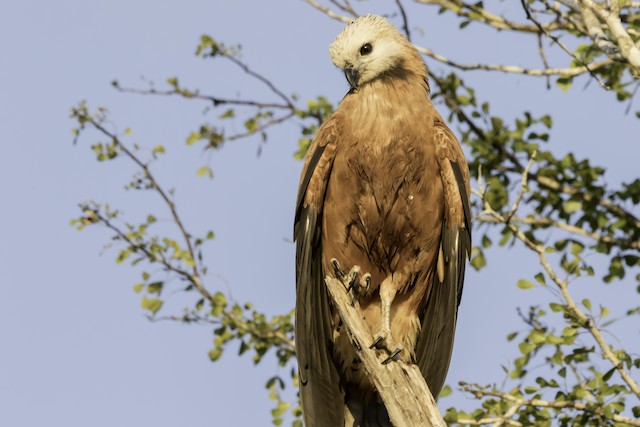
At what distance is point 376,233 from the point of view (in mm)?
6277

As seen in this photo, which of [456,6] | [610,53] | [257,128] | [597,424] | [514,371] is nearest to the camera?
[610,53]

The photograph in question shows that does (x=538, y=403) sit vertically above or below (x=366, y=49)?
below

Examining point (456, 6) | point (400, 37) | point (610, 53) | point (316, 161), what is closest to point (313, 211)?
point (316, 161)

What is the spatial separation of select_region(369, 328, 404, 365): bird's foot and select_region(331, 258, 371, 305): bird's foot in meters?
0.28

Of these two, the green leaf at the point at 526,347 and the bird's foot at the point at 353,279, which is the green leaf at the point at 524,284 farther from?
the bird's foot at the point at 353,279

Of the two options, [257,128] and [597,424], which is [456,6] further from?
[597,424]

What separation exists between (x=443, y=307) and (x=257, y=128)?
3.30 metres

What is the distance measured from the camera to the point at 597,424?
6793mm

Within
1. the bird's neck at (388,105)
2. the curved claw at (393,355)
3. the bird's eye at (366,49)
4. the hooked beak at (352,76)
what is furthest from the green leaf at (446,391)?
the bird's eye at (366,49)

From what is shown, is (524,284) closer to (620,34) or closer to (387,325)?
(387,325)

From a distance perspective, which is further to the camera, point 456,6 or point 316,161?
point 456,6

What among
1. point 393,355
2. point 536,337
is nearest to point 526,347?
point 536,337

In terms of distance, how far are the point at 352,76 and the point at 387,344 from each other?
1.79 meters

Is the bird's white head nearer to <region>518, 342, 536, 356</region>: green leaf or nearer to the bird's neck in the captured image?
the bird's neck
